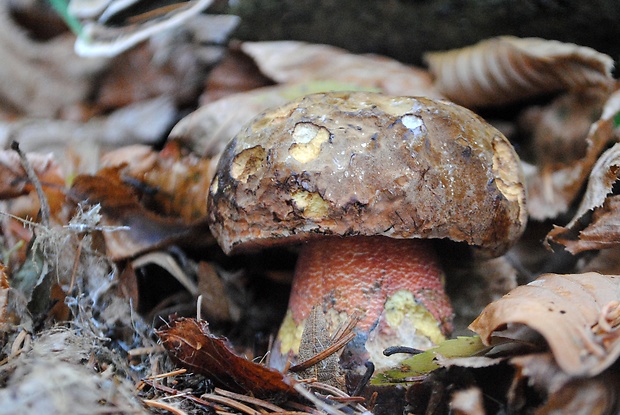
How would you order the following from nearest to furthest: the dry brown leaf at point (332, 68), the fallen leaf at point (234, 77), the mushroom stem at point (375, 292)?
the mushroom stem at point (375, 292), the dry brown leaf at point (332, 68), the fallen leaf at point (234, 77)

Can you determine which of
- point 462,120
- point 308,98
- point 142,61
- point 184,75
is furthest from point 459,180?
point 142,61

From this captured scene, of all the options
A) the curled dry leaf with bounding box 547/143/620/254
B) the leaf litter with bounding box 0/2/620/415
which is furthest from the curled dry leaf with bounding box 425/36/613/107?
the curled dry leaf with bounding box 547/143/620/254

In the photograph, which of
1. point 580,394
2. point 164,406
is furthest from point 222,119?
point 580,394

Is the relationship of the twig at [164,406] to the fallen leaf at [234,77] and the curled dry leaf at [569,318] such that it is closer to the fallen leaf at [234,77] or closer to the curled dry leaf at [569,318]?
the curled dry leaf at [569,318]

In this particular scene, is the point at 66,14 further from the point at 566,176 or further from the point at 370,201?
the point at 566,176

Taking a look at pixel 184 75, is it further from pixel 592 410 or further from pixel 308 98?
pixel 592 410

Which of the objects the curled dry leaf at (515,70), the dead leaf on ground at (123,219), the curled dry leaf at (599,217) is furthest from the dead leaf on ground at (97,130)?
the curled dry leaf at (599,217)

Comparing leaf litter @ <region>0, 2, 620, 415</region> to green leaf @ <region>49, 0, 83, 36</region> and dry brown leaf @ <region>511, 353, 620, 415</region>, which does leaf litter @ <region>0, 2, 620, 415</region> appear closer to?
dry brown leaf @ <region>511, 353, 620, 415</region>

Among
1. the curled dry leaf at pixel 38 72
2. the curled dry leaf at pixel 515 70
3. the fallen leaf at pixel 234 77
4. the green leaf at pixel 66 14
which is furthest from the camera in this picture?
the curled dry leaf at pixel 38 72
